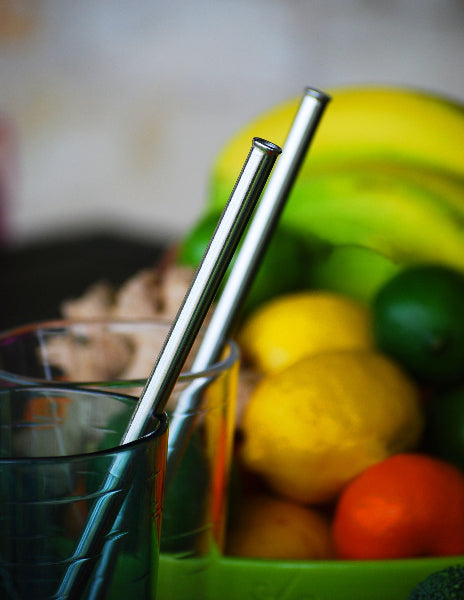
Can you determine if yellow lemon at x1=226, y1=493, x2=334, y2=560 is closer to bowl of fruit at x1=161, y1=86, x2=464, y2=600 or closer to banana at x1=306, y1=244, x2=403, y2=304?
bowl of fruit at x1=161, y1=86, x2=464, y2=600

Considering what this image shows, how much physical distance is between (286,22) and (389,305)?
1.50 metres

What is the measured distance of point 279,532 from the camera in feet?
1.00

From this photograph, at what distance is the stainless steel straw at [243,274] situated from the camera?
0.24 m

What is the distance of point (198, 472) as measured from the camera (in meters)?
0.25

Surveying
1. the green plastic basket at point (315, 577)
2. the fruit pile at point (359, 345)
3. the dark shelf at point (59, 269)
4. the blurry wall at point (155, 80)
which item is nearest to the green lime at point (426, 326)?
the fruit pile at point (359, 345)

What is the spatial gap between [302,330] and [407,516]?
13 cm

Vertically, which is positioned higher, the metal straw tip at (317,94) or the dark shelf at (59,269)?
the metal straw tip at (317,94)

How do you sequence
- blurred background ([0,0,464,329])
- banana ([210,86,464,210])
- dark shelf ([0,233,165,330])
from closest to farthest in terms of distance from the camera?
banana ([210,86,464,210]) < dark shelf ([0,233,165,330]) < blurred background ([0,0,464,329])

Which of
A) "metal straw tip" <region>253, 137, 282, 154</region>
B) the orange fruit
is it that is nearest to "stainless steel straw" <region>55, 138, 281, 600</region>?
"metal straw tip" <region>253, 137, 282, 154</region>

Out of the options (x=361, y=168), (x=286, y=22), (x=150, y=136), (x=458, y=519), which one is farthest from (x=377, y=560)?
(x=150, y=136)

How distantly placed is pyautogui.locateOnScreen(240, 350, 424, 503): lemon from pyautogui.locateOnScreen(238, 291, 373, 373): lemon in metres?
0.05

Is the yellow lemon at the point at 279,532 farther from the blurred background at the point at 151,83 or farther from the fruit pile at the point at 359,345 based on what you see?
the blurred background at the point at 151,83

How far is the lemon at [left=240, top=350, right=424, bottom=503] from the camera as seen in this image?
311mm

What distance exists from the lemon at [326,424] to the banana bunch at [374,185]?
0.46 feet
